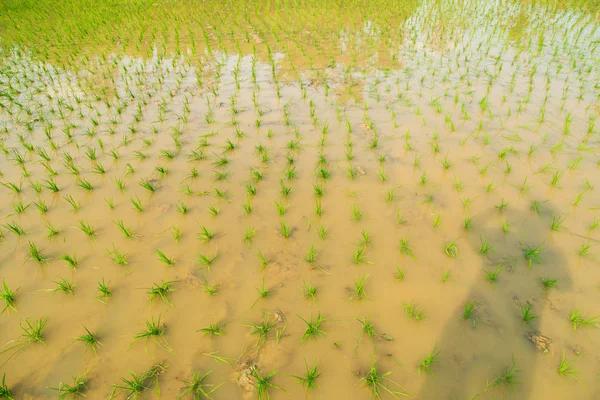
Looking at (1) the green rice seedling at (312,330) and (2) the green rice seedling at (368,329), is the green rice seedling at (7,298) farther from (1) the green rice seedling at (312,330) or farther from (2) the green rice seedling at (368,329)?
(2) the green rice seedling at (368,329)

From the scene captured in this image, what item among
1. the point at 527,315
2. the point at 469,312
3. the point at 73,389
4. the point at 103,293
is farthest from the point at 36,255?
the point at 527,315

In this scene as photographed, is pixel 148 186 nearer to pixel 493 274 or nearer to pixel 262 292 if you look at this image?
pixel 262 292

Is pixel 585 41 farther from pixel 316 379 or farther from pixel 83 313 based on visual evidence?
pixel 83 313

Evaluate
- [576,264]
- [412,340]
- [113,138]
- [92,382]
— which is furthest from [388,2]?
[92,382]

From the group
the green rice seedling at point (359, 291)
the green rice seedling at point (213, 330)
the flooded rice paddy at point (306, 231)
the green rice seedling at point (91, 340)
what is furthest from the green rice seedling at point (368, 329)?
the green rice seedling at point (91, 340)

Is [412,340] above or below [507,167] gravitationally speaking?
below

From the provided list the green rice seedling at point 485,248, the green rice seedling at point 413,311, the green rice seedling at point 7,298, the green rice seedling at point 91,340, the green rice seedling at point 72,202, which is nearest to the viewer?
the green rice seedling at point 91,340
